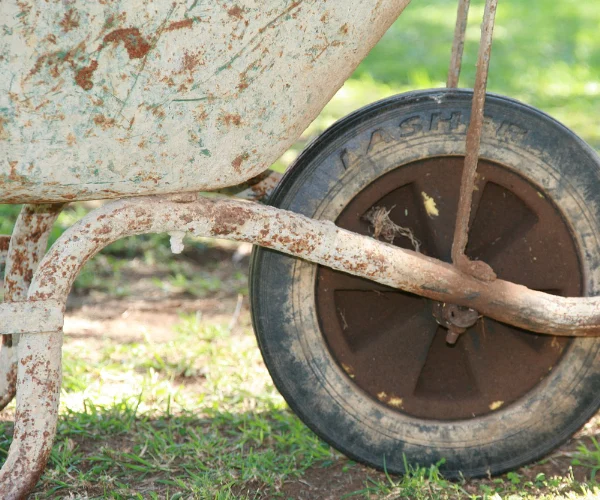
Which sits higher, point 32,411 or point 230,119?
point 230,119

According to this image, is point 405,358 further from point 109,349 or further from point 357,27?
point 109,349

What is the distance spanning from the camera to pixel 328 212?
2.06 metres

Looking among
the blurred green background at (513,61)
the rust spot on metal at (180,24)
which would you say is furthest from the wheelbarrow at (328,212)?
the blurred green background at (513,61)

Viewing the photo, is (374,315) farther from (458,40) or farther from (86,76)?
(86,76)

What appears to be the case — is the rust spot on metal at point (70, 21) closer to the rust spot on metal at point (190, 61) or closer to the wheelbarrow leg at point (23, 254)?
the rust spot on metal at point (190, 61)

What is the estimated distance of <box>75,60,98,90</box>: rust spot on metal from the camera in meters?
1.62

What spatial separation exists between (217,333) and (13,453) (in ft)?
4.12

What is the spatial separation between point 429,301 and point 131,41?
1022mm

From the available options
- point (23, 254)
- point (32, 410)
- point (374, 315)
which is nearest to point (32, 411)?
point (32, 410)

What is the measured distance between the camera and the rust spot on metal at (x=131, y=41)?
161 centimetres

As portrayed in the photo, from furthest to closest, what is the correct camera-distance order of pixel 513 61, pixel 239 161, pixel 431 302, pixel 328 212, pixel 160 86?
pixel 513 61 → pixel 431 302 → pixel 328 212 → pixel 239 161 → pixel 160 86

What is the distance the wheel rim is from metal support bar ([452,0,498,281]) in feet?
0.52

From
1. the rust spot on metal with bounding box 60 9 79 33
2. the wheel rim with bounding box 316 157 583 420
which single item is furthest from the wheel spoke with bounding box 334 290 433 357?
the rust spot on metal with bounding box 60 9 79 33

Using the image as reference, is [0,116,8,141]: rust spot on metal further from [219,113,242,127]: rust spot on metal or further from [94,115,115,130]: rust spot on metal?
[219,113,242,127]: rust spot on metal
